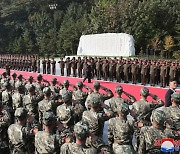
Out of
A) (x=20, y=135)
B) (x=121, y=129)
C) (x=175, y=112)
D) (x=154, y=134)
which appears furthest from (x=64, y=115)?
(x=154, y=134)

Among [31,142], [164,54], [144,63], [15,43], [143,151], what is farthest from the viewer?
[15,43]

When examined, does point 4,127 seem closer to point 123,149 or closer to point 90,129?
point 90,129

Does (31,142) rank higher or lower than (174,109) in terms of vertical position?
lower

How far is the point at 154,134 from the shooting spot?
3.89m

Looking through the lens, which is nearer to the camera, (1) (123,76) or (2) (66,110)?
(2) (66,110)

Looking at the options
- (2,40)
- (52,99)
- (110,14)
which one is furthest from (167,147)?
(2,40)

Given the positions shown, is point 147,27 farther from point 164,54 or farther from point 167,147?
point 167,147

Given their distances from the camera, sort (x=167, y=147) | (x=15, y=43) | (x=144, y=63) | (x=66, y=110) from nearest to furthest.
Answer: (x=167, y=147), (x=66, y=110), (x=144, y=63), (x=15, y=43)

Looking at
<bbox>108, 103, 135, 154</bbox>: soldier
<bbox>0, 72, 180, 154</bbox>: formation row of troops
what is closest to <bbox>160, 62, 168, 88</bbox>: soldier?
<bbox>0, 72, 180, 154</bbox>: formation row of troops

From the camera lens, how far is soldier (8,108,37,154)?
14.7 ft

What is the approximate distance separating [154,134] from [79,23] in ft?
154

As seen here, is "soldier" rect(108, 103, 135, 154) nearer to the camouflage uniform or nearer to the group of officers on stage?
the camouflage uniform

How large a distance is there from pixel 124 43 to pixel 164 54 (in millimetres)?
6836

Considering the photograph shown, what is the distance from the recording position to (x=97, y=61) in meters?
19.0
